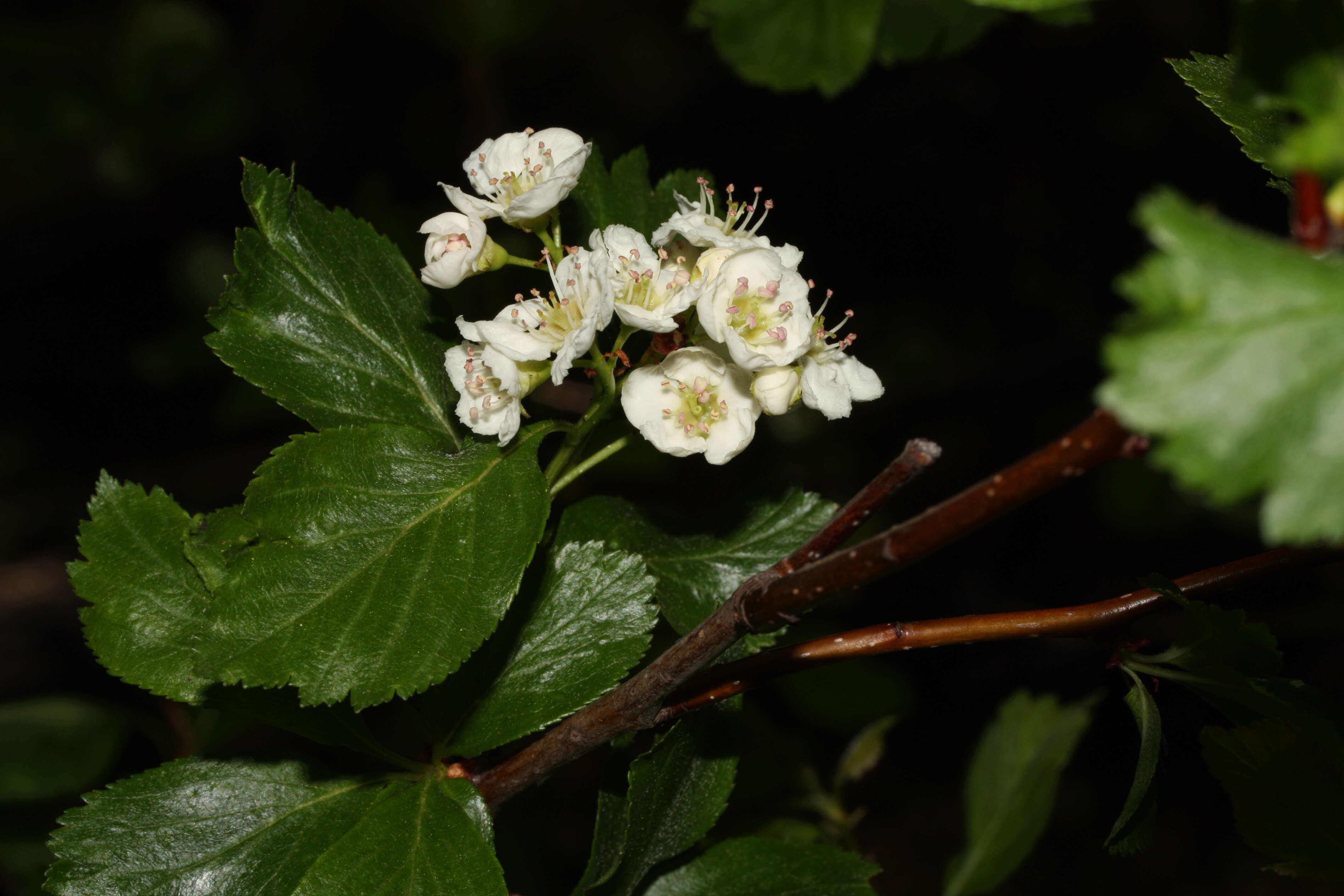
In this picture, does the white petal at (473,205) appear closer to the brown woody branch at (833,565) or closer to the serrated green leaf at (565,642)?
the serrated green leaf at (565,642)

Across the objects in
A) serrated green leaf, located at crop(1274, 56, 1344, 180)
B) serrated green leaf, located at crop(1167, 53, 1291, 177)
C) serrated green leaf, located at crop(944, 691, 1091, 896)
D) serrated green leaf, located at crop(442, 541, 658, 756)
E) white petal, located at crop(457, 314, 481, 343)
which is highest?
serrated green leaf, located at crop(1274, 56, 1344, 180)

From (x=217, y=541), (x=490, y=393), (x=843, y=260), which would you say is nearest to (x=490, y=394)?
(x=490, y=393)

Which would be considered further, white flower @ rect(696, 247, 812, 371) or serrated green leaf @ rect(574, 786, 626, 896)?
serrated green leaf @ rect(574, 786, 626, 896)

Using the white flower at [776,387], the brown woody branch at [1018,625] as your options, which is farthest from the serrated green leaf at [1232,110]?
the white flower at [776,387]

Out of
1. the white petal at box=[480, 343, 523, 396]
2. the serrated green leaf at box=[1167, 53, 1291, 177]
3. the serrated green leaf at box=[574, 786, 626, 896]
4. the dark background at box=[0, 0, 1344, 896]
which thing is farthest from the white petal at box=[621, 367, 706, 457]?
the dark background at box=[0, 0, 1344, 896]

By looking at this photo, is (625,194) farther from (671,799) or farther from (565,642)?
(671,799)

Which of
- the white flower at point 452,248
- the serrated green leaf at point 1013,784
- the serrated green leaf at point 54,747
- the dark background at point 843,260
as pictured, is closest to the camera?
the white flower at point 452,248

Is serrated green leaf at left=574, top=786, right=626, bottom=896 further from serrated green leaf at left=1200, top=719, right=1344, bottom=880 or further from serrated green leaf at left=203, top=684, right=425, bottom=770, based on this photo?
serrated green leaf at left=1200, top=719, right=1344, bottom=880
